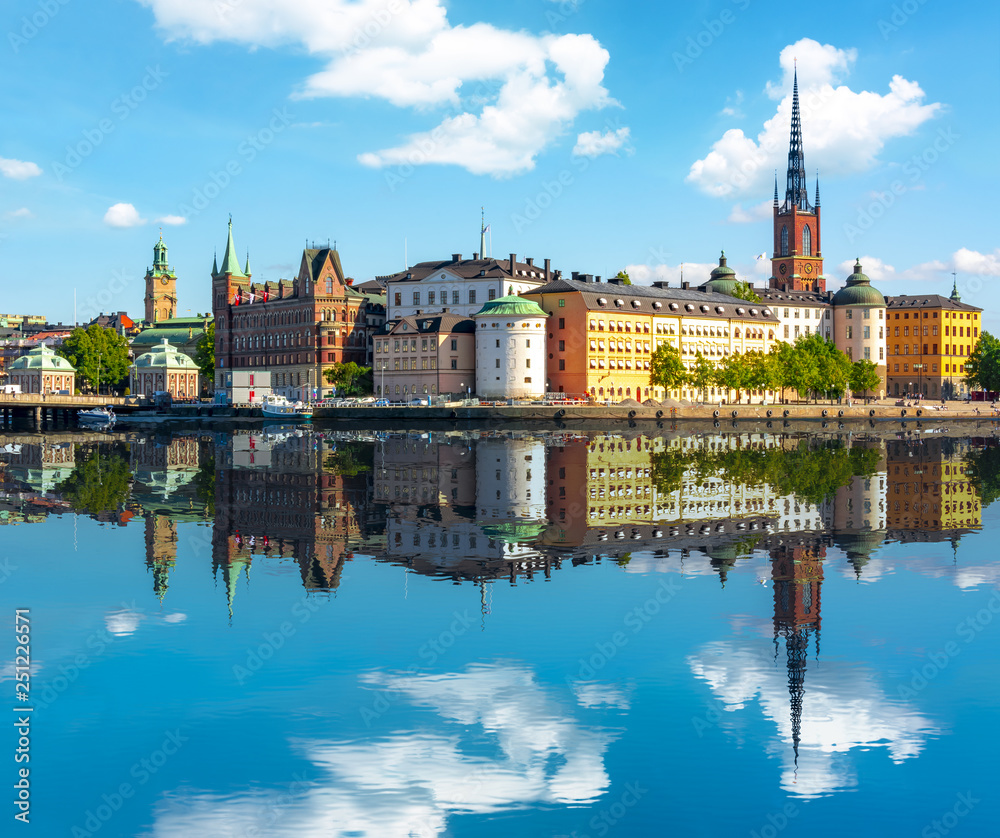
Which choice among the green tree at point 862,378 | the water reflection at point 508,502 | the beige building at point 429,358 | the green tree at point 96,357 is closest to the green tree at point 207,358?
the green tree at point 96,357

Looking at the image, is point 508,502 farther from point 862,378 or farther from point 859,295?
point 859,295

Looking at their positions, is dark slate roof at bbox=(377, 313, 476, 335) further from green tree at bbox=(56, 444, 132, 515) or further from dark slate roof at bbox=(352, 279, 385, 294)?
→ green tree at bbox=(56, 444, 132, 515)

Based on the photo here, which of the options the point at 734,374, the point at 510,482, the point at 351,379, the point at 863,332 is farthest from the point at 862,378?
the point at 510,482

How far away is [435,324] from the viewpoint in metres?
137

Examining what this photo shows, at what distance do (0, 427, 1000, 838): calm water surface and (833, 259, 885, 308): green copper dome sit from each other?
156 meters

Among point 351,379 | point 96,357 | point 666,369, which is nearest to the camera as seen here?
point 666,369

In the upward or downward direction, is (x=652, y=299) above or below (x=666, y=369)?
above

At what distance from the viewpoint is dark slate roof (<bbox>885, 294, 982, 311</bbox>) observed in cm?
19362

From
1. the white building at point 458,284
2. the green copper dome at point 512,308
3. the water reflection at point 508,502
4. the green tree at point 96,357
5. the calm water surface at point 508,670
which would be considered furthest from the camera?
the green tree at point 96,357

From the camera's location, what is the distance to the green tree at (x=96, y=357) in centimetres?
18112

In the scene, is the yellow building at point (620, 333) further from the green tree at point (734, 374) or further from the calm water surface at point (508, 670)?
the calm water surface at point (508, 670)

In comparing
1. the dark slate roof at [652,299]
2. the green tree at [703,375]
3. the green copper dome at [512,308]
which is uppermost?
the dark slate roof at [652,299]

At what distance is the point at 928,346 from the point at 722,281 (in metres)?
38.7

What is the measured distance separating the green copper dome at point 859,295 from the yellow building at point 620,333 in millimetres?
40852
